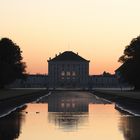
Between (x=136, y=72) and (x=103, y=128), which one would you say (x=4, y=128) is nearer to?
(x=103, y=128)

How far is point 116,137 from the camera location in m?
15.3

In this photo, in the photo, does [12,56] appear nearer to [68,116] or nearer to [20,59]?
[20,59]

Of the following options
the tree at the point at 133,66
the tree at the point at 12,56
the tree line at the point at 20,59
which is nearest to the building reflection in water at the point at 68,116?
the tree at the point at 133,66

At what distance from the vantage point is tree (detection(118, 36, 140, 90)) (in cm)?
9932

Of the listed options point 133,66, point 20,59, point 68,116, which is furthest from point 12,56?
point 68,116

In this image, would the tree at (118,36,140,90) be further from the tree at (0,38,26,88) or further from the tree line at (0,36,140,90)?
the tree at (0,38,26,88)

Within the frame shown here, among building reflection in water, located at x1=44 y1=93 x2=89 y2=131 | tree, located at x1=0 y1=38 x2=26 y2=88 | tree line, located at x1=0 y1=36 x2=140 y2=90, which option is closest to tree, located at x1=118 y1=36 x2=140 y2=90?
tree line, located at x1=0 y1=36 x2=140 y2=90

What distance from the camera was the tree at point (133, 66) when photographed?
326 feet

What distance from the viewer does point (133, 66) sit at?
100500 millimetres

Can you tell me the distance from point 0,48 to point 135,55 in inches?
1256

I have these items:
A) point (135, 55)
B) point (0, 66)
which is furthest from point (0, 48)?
point (135, 55)

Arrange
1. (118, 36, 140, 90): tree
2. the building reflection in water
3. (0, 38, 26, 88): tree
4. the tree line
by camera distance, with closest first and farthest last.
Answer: the building reflection in water < (118, 36, 140, 90): tree < the tree line < (0, 38, 26, 88): tree

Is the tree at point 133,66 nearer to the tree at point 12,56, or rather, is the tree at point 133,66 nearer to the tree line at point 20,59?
the tree line at point 20,59

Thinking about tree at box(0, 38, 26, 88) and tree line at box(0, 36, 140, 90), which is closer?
tree line at box(0, 36, 140, 90)
